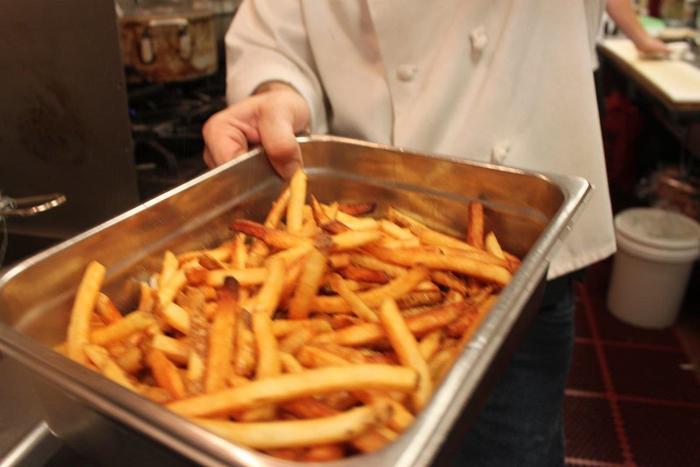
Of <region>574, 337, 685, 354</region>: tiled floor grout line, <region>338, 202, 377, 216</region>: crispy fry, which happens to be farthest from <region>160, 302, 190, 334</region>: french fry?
<region>574, 337, 685, 354</region>: tiled floor grout line

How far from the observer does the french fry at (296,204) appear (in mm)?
954

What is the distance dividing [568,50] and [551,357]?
65 cm

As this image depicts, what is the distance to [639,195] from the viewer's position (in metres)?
3.57

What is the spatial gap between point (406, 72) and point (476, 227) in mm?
370

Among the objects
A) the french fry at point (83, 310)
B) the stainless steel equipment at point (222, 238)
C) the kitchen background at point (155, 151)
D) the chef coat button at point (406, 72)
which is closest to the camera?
the stainless steel equipment at point (222, 238)

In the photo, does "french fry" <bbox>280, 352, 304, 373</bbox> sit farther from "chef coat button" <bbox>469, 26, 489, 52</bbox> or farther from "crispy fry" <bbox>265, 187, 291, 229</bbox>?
"chef coat button" <bbox>469, 26, 489, 52</bbox>

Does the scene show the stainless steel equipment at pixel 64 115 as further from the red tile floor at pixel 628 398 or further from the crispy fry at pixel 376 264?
the red tile floor at pixel 628 398

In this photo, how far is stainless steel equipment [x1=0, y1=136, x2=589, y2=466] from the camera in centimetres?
49

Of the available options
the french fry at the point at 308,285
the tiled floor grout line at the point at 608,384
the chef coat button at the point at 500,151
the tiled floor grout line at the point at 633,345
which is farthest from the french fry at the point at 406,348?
the tiled floor grout line at the point at 633,345

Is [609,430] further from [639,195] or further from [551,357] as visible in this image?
[639,195]

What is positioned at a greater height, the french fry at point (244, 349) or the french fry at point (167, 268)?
the french fry at point (244, 349)

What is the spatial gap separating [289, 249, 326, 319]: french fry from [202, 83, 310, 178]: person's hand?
0.37 meters

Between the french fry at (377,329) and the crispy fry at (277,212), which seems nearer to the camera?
the french fry at (377,329)

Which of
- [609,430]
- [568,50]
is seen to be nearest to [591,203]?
[568,50]
